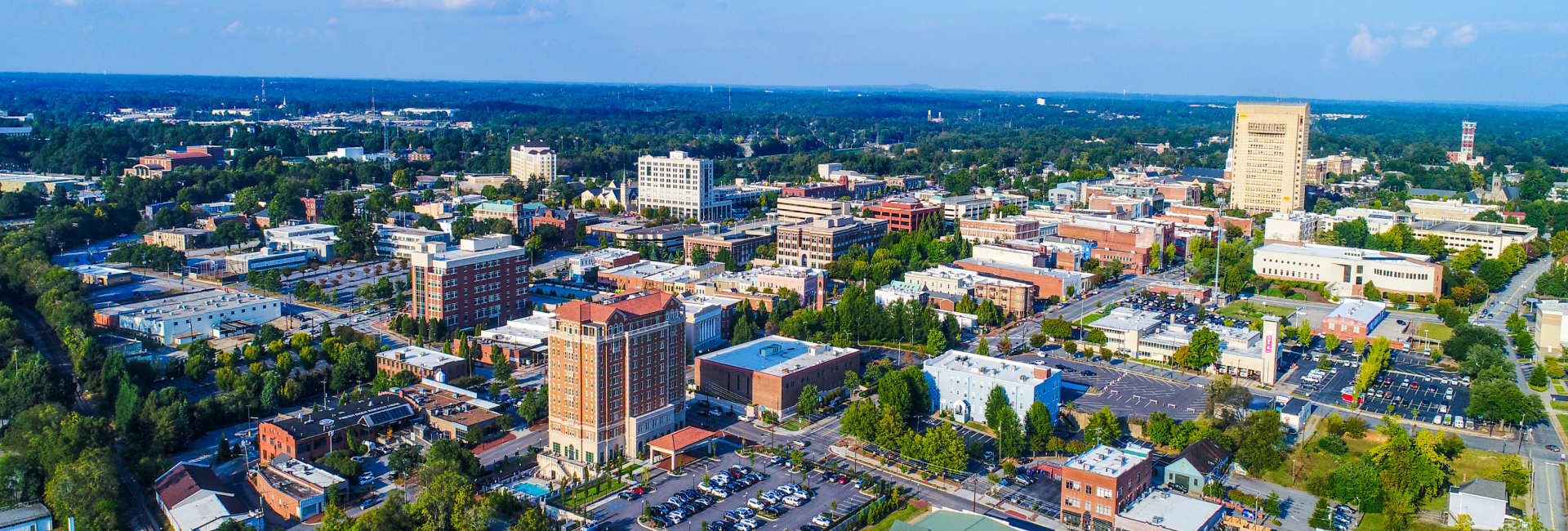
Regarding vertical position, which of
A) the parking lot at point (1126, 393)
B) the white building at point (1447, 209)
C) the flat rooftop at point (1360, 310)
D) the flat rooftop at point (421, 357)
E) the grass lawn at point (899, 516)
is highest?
the white building at point (1447, 209)

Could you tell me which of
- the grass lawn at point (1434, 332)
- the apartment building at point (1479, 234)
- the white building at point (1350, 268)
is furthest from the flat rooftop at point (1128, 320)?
the apartment building at point (1479, 234)

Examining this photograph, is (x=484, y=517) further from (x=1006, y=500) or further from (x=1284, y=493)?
(x=1284, y=493)

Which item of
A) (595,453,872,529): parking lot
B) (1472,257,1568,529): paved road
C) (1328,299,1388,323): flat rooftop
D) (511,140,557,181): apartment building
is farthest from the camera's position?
(511,140,557,181): apartment building

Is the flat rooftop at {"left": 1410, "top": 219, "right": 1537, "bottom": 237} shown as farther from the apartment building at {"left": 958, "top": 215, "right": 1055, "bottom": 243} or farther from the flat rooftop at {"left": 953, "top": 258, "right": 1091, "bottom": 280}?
the flat rooftop at {"left": 953, "top": 258, "right": 1091, "bottom": 280}

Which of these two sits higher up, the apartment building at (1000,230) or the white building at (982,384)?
the apartment building at (1000,230)

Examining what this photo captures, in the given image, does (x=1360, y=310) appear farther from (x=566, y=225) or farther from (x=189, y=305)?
(x=189, y=305)

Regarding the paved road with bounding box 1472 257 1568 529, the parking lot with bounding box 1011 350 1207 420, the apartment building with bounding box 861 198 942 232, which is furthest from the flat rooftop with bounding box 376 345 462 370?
the apartment building with bounding box 861 198 942 232

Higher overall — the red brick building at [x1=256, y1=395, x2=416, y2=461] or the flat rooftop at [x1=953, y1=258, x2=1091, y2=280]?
the flat rooftop at [x1=953, y1=258, x2=1091, y2=280]

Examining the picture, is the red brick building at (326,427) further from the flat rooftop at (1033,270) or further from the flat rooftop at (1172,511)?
the flat rooftop at (1033,270)
